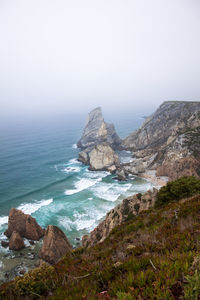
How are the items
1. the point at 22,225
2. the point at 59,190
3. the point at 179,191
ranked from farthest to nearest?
1. the point at 59,190
2. the point at 22,225
3. the point at 179,191

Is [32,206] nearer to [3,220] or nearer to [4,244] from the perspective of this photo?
[3,220]

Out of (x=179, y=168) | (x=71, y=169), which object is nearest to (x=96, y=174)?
(x=71, y=169)

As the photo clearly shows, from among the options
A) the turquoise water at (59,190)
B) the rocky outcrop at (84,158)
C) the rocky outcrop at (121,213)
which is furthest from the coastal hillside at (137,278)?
the rocky outcrop at (84,158)

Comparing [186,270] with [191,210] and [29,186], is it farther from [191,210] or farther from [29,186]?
[29,186]

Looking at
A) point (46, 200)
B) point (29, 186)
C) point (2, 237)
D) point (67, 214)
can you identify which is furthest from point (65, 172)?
point (2, 237)

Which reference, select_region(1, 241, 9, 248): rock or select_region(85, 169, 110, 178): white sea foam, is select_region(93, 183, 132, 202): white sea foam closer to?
select_region(85, 169, 110, 178): white sea foam

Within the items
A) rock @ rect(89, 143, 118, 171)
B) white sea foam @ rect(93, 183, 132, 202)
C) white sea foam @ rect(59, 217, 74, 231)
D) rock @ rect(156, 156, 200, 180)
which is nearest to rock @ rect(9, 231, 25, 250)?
white sea foam @ rect(59, 217, 74, 231)

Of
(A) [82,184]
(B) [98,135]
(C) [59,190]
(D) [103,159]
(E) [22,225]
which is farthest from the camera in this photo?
(B) [98,135]

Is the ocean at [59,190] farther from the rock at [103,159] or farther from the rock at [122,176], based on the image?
the rock at [103,159]
